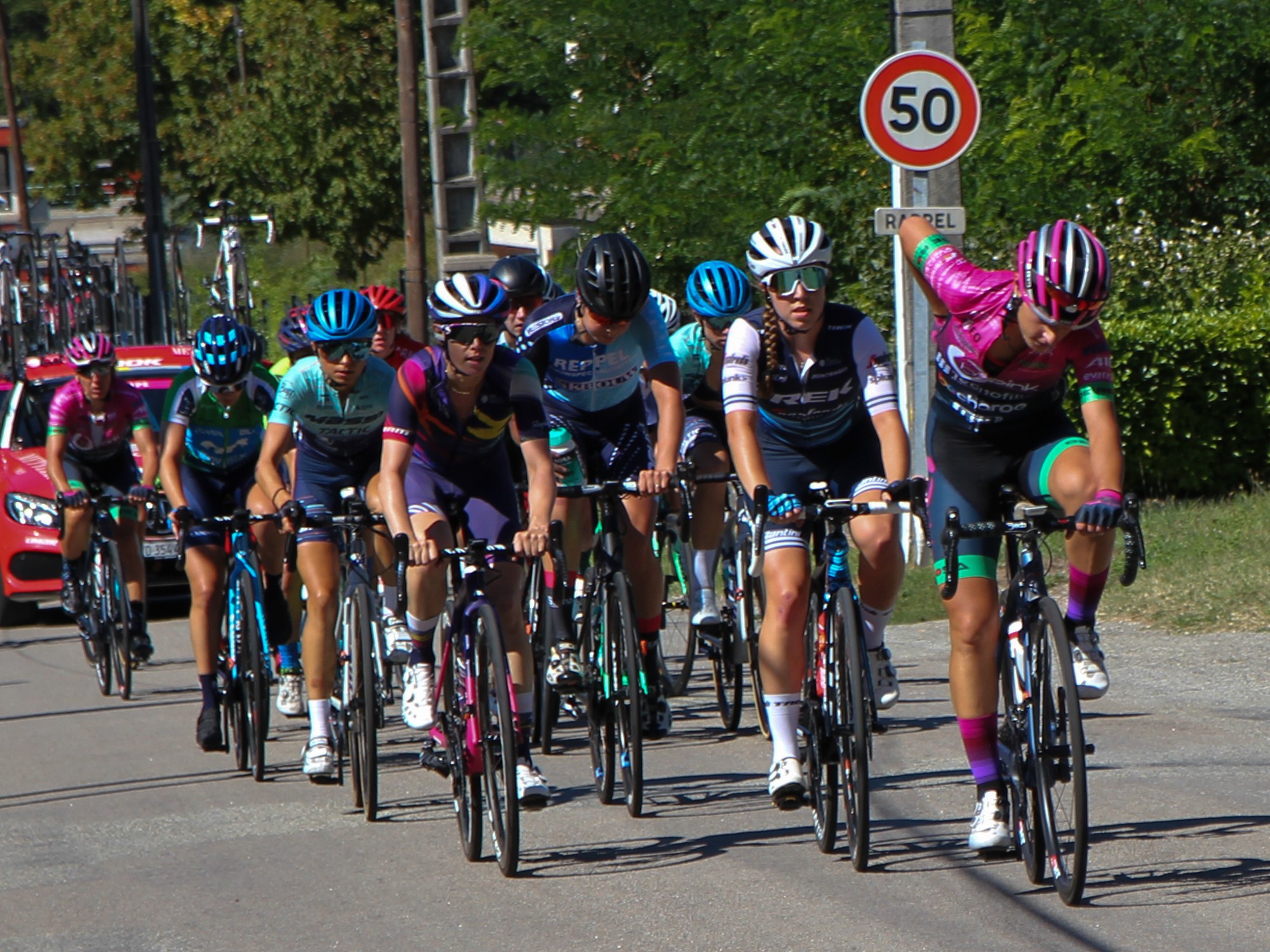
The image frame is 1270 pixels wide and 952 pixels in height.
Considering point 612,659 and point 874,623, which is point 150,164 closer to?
point 612,659

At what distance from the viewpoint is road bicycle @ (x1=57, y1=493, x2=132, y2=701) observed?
36.1ft

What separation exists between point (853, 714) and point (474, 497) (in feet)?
6.14

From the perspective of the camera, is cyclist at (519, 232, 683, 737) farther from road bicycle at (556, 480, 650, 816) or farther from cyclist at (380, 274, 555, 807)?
cyclist at (380, 274, 555, 807)

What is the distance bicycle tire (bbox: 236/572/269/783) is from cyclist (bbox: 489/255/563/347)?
1.79 metres

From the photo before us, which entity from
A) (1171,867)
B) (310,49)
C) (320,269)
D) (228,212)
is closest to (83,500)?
(1171,867)

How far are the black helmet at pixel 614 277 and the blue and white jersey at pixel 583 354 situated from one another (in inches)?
18.1

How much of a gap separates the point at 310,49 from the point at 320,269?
9.41 meters

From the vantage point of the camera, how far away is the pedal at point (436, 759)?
6.65 meters

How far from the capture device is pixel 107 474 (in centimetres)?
1192

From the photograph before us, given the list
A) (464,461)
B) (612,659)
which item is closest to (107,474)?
(464,461)

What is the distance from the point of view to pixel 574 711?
852 cm

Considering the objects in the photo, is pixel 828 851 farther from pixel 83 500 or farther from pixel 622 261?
pixel 83 500

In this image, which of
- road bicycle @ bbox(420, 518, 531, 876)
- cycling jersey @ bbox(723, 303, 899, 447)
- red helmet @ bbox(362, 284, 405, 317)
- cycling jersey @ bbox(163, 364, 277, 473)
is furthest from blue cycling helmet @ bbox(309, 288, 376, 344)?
red helmet @ bbox(362, 284, 405, 317)

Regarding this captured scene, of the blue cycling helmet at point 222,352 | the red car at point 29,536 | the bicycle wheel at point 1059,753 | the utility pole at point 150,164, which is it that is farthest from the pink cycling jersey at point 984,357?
the utility pole at point 150,164
